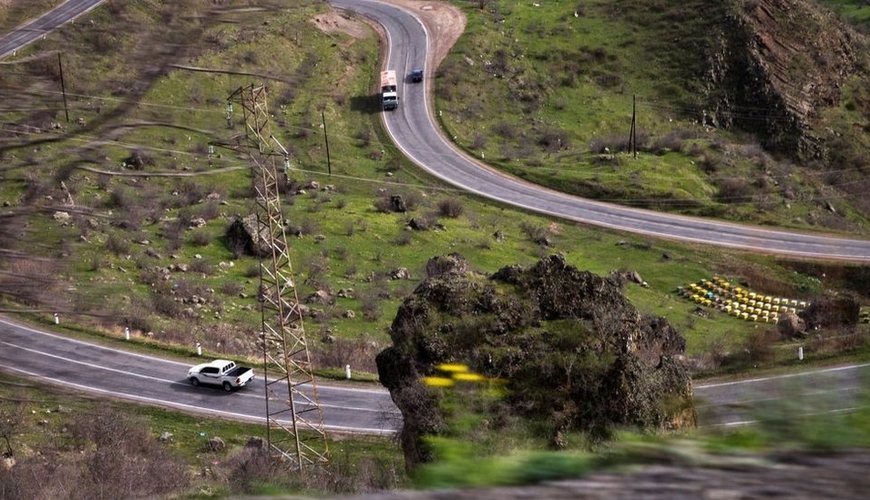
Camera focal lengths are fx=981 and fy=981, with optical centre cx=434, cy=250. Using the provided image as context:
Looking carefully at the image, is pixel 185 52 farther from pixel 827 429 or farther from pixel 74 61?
pixel 827 429

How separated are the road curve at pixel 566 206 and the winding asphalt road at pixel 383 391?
5 cm

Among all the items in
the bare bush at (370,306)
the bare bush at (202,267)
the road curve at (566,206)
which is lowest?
the bare bush at (202,267)

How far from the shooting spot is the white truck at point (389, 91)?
54.6m

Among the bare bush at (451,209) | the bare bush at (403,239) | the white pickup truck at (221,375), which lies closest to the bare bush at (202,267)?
the bare bush at (403,239)

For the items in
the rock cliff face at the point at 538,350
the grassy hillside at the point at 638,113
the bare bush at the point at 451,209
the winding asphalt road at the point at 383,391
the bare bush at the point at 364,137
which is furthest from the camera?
the bare bush at the point at 364,137

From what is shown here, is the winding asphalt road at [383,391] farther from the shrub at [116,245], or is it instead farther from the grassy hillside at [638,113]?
the shrub at [116,245]

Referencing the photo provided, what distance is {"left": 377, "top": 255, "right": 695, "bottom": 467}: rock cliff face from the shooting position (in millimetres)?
11406

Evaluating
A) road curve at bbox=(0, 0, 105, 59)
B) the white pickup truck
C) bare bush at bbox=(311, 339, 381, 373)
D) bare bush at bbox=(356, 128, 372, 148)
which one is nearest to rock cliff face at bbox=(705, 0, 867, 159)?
bare bush at bbox=(356, 128, 372, 148)

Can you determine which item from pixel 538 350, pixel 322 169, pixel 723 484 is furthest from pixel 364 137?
pixel 723 484

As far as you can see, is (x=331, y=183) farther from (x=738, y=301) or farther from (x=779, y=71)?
(x=779, y=71)

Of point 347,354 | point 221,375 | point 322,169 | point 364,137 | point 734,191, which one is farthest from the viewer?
point 364,137

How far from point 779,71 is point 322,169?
3216 centimetres

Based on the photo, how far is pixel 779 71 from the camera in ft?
204

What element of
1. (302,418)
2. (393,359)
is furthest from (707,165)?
(393,359)
